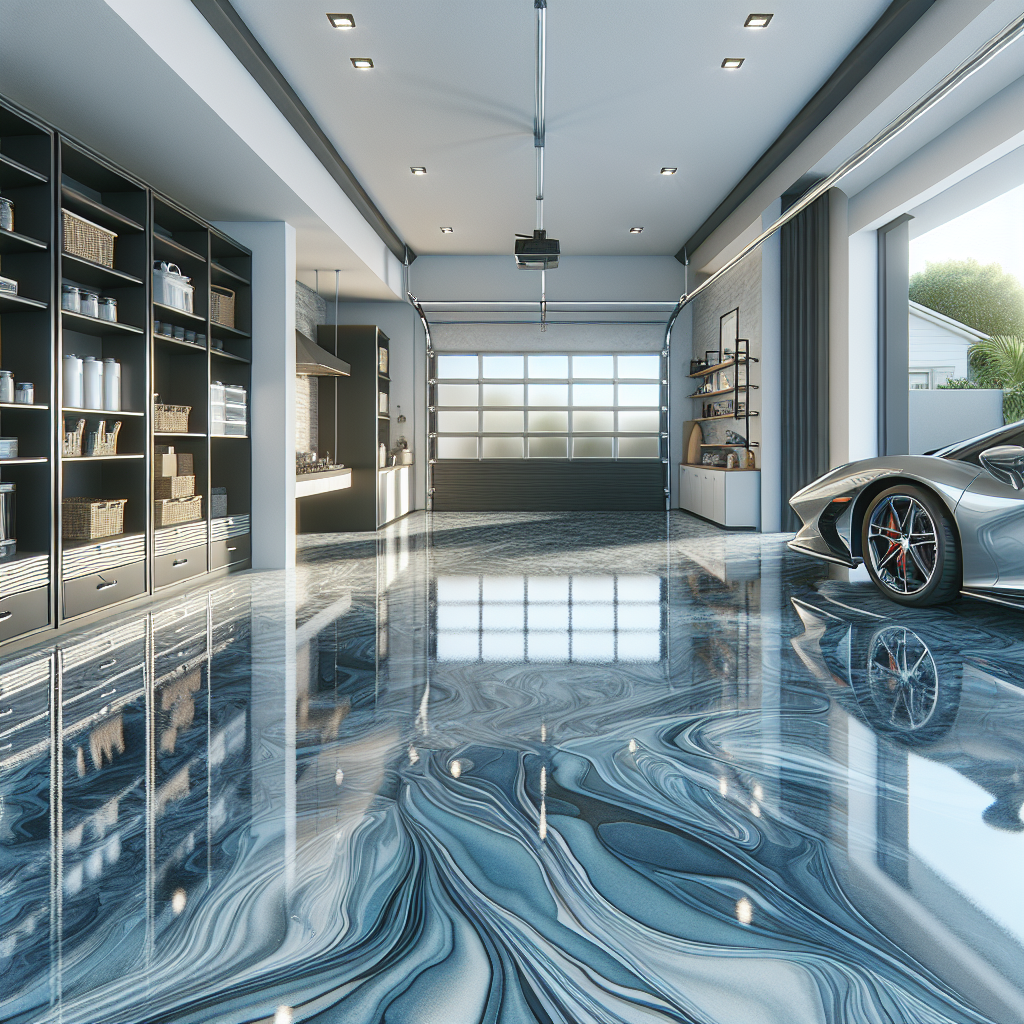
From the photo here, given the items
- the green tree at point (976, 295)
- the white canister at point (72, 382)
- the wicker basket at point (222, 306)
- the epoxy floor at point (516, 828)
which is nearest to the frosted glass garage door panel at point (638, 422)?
the wicker basket at point (222, 306)

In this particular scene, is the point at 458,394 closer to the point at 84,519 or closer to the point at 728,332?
the point at 728,332

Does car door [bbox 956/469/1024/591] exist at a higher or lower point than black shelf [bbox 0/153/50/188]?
lower

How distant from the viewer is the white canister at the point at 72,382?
4051mm

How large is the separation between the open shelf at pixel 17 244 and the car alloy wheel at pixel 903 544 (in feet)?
14.2

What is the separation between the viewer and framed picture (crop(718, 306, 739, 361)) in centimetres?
974

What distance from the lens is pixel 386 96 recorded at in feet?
19.9

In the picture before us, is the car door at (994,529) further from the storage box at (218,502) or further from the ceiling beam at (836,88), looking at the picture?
the storage box at (218,502)

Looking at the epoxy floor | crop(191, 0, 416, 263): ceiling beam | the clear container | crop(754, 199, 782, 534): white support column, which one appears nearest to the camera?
the epoxy floor

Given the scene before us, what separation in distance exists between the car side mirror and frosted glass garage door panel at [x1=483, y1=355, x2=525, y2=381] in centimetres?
880

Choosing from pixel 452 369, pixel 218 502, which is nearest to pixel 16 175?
pixel 218 502

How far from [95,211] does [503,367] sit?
807 centimetres

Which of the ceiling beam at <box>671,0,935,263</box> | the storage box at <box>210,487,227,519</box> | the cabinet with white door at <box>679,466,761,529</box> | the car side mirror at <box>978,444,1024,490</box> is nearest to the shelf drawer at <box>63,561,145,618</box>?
the storage box at <box>210,487,227,519</box>

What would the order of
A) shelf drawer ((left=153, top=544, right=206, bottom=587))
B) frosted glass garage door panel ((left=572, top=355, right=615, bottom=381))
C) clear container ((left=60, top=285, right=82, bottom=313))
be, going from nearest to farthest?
clear container ((left=60, top=285, right=82, bottom=313))
shelf drawer ((left=153, top=544, right=206, bottom=587))
frosted glass garage door panel ((left=572, top=355, right=615, bottom=381))

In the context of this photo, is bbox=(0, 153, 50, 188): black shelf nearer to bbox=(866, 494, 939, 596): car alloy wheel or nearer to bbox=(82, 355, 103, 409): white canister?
bbox=(82, 355, 103, 409): white canister
